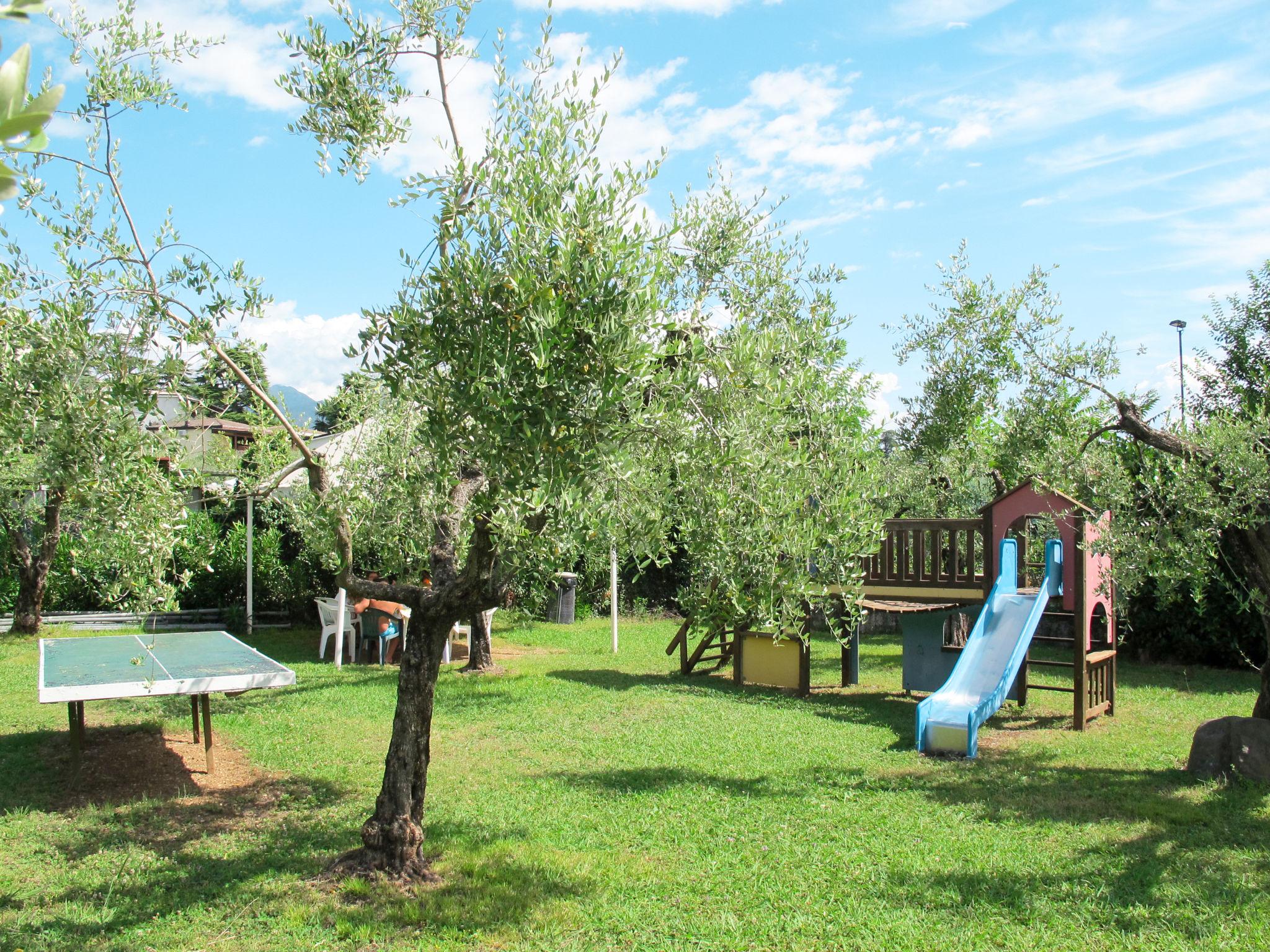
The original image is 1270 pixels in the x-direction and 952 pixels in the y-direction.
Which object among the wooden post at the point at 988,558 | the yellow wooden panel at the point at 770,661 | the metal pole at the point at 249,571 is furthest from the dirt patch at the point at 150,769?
the wooden post at the point at 988,558

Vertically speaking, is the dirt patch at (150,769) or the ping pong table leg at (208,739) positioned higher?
the ping pong table leg at (208,739)

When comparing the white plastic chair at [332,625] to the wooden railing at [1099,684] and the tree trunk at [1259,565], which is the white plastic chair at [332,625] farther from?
the tree trunk at [1259,565]

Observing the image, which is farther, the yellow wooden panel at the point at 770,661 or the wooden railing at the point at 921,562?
the yellow wooden panel at the point at 770,661

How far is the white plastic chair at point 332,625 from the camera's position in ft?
46.2

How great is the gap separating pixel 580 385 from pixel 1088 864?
15.2ft

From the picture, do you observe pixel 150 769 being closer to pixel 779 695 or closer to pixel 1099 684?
pixel 779 695

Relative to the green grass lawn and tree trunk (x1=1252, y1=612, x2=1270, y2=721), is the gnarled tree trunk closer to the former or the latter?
the green grass lawn

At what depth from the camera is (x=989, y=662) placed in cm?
1013

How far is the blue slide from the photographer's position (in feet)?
28.9

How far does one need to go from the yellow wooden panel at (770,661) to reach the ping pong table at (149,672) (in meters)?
6.71

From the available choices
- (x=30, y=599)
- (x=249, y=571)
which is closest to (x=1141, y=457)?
(x=249, y=571)

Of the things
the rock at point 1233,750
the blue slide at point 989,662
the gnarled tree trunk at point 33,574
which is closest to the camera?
the rock at point 1233,750

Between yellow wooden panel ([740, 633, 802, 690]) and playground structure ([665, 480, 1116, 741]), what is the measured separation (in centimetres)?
1

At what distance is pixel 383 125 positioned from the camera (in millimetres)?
5551
